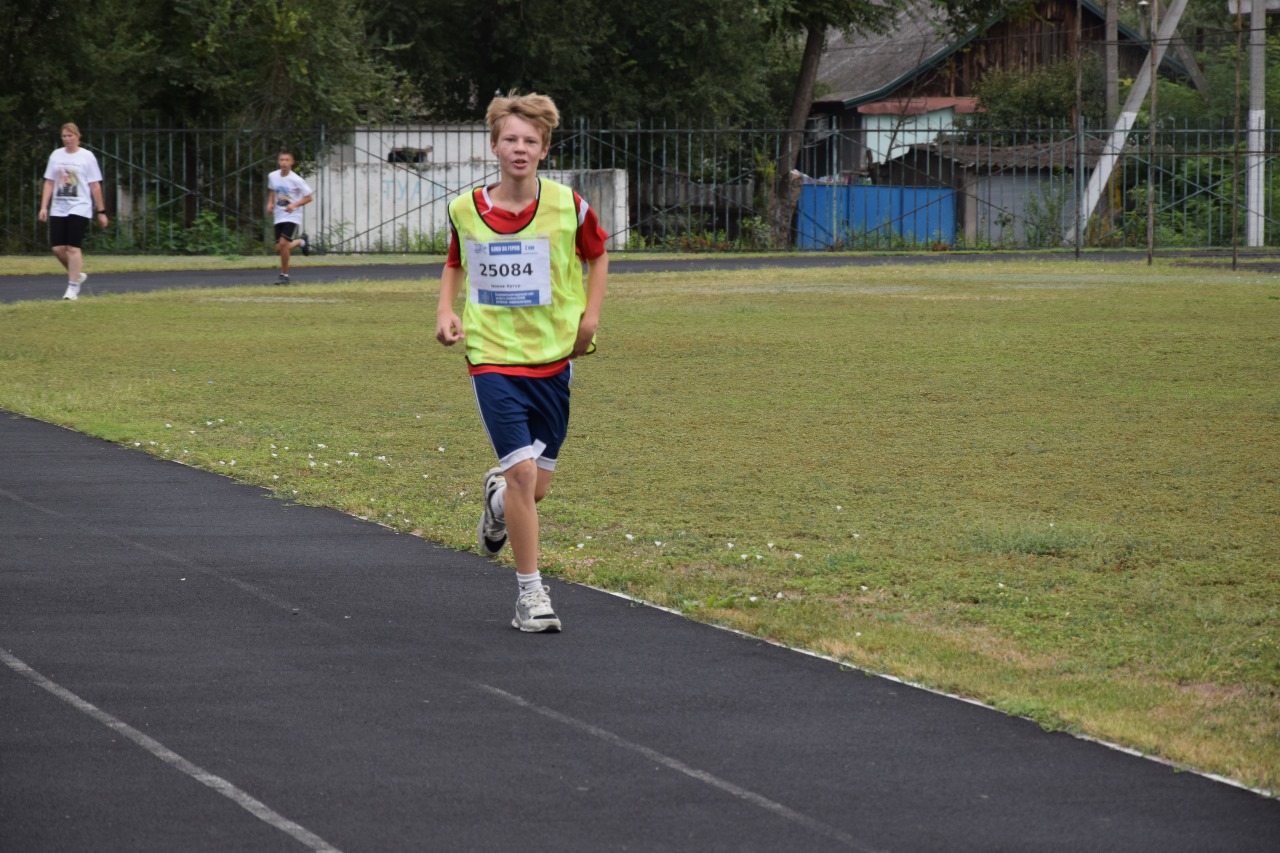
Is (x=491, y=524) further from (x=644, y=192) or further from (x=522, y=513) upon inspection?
(x=644, y=192)

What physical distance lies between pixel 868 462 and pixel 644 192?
3264cm

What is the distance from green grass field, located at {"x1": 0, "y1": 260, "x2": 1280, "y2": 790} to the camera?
6.24 m

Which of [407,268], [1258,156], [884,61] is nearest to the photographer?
[407,268]

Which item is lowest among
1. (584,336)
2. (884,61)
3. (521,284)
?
(584,336)

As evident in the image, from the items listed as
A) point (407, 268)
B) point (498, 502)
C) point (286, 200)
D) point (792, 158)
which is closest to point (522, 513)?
point (498, 502)

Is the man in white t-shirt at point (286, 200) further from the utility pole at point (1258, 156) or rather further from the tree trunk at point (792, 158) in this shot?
the utility pole at point (1258, 156)

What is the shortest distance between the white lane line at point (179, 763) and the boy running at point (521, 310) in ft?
5.46

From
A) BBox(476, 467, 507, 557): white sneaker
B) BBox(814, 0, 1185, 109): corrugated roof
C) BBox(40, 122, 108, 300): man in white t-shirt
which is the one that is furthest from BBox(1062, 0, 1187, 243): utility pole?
BBox(476, 467, 507, 557): white sneaker

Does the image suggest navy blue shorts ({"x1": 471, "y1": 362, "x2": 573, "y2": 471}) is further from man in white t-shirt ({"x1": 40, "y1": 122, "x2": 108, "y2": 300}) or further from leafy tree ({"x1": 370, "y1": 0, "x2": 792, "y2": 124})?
leafy tree ({"x1": 370, "y1": 0, "x2": 792, "y2": 124})

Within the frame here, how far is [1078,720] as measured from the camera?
5.33 meters

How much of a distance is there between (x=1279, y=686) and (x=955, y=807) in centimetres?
168

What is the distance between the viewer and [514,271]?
6.51 metres

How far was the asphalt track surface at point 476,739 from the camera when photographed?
4426mm

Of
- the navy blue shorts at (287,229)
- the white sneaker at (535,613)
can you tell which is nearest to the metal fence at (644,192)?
the navy blue shorts at (287,229)
